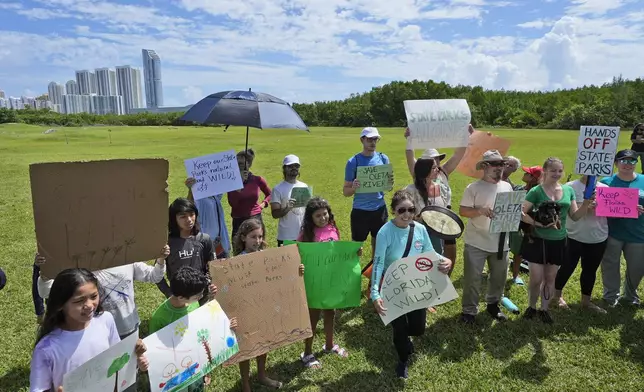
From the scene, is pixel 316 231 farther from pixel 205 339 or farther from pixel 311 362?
pixel 205 339

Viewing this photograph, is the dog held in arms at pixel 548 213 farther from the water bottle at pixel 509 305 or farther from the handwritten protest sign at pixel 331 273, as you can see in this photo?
the handwritten protest sign at pixel 331 273

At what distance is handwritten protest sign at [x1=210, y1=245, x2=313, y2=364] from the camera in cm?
379

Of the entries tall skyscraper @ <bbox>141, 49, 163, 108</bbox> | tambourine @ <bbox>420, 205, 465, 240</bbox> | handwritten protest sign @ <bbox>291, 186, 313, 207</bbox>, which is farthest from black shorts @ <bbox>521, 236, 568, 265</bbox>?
tall skyscraper @ <bbox>141, 49, 163, 108</bbox>

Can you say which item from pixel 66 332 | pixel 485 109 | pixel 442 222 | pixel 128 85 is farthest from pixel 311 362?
pixel 128 85

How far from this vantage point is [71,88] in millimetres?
187750

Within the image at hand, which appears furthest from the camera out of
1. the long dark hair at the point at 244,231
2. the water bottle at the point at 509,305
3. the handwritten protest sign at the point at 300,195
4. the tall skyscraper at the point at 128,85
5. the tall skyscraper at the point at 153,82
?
the tall skyscraper at the point at 128,85

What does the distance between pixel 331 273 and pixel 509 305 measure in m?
2.99

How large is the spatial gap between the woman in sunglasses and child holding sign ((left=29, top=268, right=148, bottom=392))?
2375 mm

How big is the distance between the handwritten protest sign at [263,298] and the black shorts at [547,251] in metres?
2.99

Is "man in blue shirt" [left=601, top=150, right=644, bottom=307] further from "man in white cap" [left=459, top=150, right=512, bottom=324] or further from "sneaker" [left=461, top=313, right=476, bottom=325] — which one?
"sneaker" [left=461, top=313, right=476, bottom=325]

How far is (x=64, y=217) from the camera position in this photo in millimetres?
3336

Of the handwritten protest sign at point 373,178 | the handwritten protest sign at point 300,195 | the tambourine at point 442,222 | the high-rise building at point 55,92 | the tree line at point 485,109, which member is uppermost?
the high-rise building at point 55,92

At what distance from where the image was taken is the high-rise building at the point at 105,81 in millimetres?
187000

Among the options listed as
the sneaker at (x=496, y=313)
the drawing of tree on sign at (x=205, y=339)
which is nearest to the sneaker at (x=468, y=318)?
the sneaker at (x=496, y=313)
